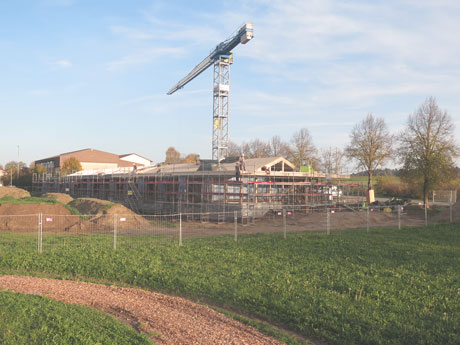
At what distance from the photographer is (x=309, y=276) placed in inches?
394

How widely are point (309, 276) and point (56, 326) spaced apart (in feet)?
20.8

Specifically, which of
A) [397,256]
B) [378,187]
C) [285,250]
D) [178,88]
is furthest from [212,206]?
[178,88]

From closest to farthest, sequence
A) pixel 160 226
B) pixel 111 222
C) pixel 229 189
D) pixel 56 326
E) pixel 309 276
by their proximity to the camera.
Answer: pixel 56 326
pixel 309 276
pixel 111 222
pixel 160 226
pixel 229 189

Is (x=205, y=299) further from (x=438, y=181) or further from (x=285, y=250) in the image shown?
(x=438, y=181)

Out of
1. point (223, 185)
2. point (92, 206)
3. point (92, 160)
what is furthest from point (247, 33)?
point (92, 160)

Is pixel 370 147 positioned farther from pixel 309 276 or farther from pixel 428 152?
pixel 309 276

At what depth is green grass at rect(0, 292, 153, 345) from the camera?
5809 mm

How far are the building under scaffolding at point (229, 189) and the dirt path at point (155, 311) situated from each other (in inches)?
531

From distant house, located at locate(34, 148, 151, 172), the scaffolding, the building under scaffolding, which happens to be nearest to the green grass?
the scaffolding

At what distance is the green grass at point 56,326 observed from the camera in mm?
5809

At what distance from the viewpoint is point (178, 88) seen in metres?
73.8

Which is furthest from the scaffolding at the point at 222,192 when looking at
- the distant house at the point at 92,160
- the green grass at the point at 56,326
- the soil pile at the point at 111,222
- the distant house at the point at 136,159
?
the distant house at the point at 136,159

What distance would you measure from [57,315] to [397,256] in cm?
1079

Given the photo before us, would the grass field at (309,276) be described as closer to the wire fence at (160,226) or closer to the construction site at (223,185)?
the wire fence at (160,226)
